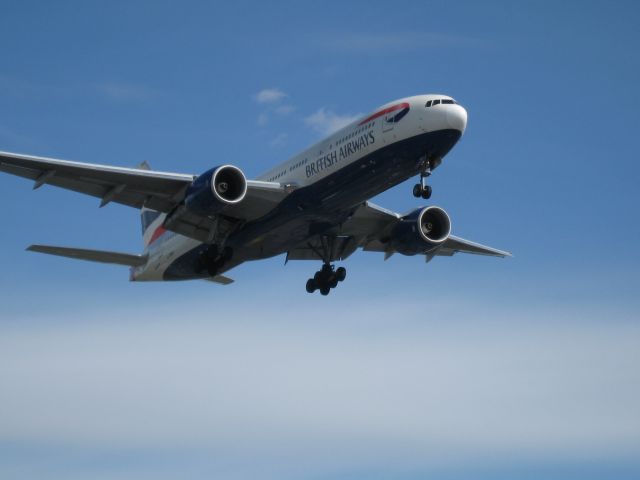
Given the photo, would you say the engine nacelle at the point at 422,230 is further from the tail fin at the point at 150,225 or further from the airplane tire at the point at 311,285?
the tail fin at the point at 150,225

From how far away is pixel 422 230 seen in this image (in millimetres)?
44031

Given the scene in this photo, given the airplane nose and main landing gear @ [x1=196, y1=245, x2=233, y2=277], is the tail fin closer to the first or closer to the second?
main landing gear @ [x1=196, y1=245, x2=233, y2=277]

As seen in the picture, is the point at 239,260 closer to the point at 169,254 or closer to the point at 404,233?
the point at 169,254

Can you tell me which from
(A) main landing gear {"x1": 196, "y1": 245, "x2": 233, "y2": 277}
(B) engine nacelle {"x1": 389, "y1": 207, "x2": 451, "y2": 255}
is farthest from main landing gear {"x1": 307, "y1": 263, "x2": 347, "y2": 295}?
(A) main landing gear {"x1": 196, "y1": 245, "x2": 233, "y2": 277}

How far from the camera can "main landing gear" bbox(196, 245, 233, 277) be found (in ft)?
137

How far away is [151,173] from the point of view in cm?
3922

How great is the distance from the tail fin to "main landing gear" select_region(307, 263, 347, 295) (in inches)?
285

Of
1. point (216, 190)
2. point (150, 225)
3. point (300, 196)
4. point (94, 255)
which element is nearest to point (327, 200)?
point (300, 196)

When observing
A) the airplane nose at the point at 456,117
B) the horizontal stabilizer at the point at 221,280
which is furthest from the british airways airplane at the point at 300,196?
the horizontal stabilizer at the point at 221,280

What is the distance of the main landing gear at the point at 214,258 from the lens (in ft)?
137

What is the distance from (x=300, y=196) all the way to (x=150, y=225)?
1206 centimetres

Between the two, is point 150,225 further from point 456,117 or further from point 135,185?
point 456,117

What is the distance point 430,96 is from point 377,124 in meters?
2.16

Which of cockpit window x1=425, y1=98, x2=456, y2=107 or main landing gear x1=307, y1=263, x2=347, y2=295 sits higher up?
cockpit window x1=425, y1=98, x2=456, y2=107
